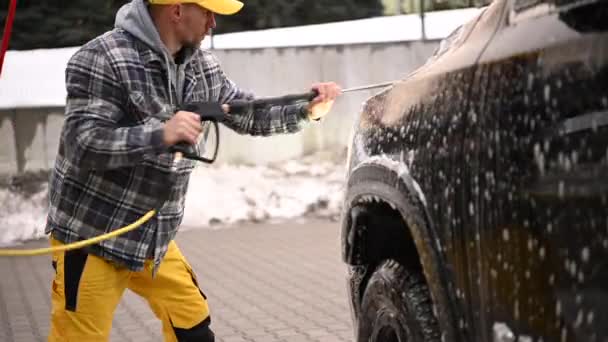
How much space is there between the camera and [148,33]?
3.80 meters

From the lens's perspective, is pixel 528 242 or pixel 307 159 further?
pixel 307 159

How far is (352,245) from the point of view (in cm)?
353

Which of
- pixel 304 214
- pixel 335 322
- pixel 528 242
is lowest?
pixel 304 214

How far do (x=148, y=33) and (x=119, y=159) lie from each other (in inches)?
19.1

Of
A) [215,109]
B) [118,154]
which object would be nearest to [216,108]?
[215,109]

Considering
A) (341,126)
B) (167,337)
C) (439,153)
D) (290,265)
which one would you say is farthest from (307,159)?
(439,153)

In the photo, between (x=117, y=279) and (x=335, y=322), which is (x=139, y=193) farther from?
(x=335, y=322)

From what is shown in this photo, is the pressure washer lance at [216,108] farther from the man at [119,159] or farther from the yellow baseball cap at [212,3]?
the yellow baseball cap at [212,3]

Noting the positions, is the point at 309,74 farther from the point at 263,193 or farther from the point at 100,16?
the point at 100,16

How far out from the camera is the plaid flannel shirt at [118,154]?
3.65m

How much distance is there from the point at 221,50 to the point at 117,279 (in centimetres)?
840

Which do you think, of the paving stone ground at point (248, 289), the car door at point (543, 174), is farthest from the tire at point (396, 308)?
the paving stone ground at point (248, 289)

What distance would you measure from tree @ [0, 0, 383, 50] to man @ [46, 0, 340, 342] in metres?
9.83

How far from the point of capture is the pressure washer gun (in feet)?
11.8
